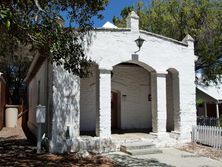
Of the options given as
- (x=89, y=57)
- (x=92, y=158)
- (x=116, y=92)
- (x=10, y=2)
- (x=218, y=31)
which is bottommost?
(x=92, y=158)

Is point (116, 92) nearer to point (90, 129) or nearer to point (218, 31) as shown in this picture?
point (90, 129)

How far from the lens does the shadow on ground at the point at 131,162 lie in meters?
9.20

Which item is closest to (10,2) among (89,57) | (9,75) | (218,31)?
(89,57)

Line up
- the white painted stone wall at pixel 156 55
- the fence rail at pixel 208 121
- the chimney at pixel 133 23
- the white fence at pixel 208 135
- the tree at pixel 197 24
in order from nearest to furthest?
the white painted stone wall at pixel 156 55 → the white fence at pixel 208 135 → the chimney at pixel 133 23 → the fence rail at pixel 208 121 → the tree at pixel 197 24

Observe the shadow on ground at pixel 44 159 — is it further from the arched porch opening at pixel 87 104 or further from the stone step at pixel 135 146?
the arched porch opening at pixel 87 104

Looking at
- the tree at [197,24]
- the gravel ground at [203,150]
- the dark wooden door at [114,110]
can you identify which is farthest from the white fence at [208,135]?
the tree at [197,24]

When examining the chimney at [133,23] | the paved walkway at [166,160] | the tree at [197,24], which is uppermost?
the tree at [197,24]

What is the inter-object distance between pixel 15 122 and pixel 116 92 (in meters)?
10.0

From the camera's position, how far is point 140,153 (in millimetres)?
10875

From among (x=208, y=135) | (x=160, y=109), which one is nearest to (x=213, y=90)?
(x=208, y=135)

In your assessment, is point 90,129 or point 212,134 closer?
point 212,134

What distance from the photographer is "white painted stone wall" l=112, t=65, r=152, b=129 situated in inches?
620

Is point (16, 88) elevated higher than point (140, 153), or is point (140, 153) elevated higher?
point (16, 88)

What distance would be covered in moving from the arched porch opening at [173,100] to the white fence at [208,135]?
33.6 inches
